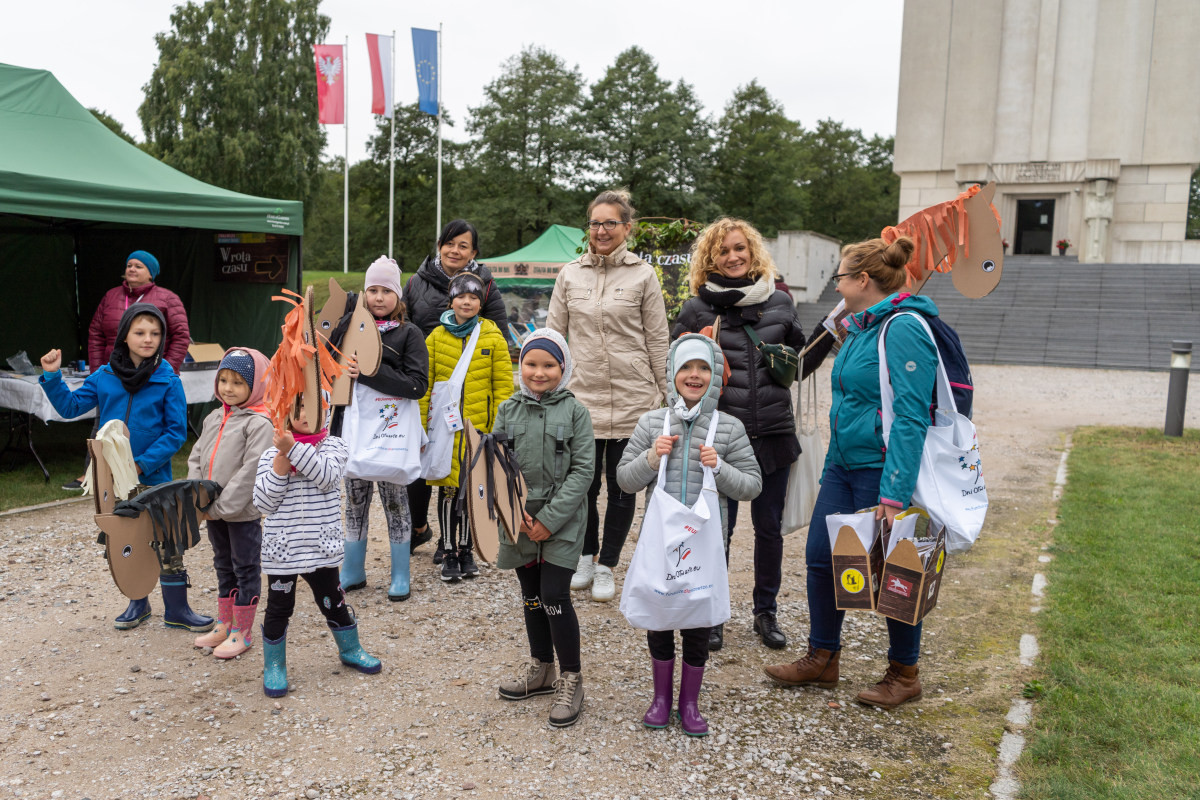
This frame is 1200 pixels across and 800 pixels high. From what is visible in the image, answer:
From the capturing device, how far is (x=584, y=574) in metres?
4.89

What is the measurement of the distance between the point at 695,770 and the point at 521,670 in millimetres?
1068

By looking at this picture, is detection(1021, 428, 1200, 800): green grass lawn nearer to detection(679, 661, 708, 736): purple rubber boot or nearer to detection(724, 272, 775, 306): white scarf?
→ detection(679, 661, 708, 736): purple rubber boot

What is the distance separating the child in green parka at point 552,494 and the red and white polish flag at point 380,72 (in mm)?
24573

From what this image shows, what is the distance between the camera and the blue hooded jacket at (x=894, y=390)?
3.16 m

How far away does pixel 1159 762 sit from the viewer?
303 centimetres

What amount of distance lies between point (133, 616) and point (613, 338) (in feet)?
9.06

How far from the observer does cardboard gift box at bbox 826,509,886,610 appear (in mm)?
3260

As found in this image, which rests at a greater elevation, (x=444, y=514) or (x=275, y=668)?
(x=444, y=514)

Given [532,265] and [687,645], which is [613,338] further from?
[532,265]

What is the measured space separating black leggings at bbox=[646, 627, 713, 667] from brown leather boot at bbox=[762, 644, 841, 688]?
625 mm

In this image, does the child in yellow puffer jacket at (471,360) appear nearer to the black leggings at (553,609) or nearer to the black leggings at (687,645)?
the black leggings at (553,609)

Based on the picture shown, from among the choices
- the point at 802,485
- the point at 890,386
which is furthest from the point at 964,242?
the point at 802,485

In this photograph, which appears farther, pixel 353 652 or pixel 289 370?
pixel 353 652

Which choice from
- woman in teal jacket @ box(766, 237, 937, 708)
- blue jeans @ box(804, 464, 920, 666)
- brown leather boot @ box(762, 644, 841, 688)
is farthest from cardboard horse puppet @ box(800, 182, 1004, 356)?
brown leather boot @ box(762, 644, 841, 688)
